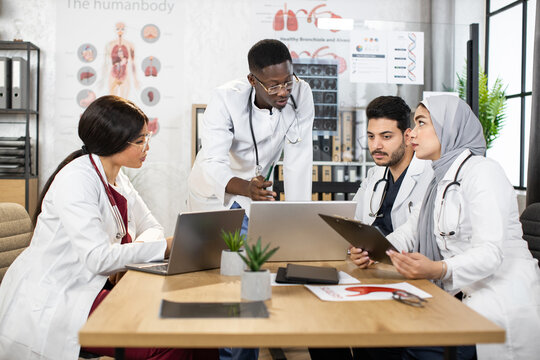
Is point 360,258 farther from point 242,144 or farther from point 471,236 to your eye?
point 242,144

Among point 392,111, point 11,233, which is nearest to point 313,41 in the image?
point 392,111

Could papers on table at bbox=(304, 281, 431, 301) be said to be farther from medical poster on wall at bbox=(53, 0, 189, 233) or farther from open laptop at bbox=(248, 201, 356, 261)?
medical poster on wall at bbox=(53, 0, 189, 233)

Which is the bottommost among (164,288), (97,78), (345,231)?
(164,288)

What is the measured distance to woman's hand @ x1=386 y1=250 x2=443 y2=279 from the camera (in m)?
1.44

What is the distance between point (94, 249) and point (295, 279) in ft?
2.04

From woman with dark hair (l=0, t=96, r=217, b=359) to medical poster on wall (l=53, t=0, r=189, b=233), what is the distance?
2.94 m

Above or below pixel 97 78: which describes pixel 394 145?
below

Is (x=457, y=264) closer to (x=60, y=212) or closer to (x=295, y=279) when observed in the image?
(x=295, y=279)

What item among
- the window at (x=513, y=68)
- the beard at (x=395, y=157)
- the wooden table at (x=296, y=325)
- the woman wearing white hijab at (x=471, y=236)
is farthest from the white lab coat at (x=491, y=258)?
the window at (x=513, y=68)

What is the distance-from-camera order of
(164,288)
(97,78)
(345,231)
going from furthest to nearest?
(97,78)
(345,231)
(164,288)

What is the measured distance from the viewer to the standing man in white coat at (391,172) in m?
2.36

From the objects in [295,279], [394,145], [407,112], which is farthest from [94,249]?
[407,112]

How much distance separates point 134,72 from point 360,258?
3722mm

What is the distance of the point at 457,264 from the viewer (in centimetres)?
147
